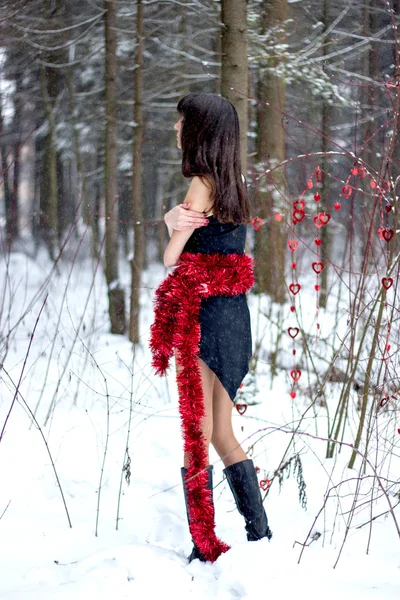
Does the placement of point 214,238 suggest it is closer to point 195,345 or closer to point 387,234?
point 195,345

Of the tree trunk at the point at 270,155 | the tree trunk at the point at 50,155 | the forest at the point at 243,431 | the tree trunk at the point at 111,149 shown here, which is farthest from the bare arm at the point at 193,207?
the tree trunk at the point at 50,155

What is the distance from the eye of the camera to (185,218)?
2.31 metres

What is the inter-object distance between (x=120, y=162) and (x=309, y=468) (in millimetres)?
8799

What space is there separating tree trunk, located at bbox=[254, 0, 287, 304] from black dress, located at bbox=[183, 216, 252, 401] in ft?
8.30

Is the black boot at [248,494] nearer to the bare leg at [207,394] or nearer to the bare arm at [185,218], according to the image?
the bare leg at [207,394]

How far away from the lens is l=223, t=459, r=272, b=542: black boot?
247 cm

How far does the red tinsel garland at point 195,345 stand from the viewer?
236 cm

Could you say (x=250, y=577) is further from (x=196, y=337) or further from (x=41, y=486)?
(x=41, y=486)

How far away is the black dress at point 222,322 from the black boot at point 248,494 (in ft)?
0.93

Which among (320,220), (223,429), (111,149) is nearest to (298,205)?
(320,220)

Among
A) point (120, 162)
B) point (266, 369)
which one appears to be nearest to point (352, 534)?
point (266, 369)

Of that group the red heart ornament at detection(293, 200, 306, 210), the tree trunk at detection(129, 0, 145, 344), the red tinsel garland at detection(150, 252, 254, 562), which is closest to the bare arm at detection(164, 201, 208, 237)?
the red tinsel garland at detection(150, 252, 254, 562)

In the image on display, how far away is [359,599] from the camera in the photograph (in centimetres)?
217

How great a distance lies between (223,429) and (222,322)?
0.43m
